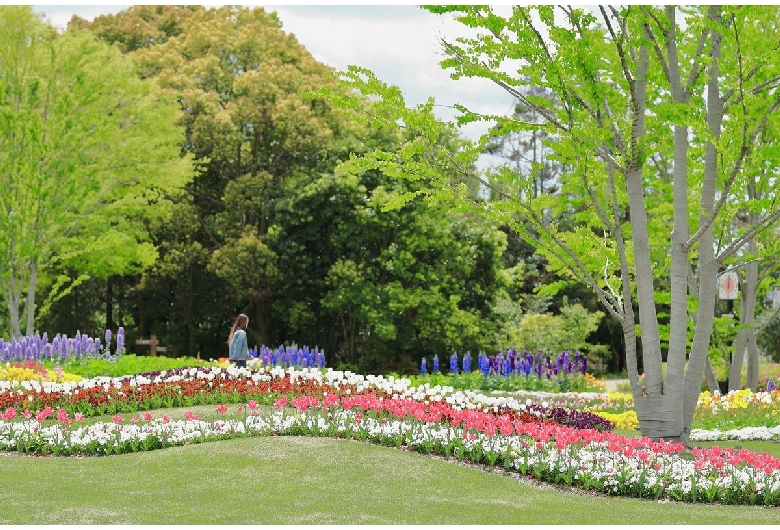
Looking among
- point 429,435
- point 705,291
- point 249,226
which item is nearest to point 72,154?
point 249,226

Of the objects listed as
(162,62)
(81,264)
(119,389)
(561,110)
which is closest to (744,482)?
(561,110)

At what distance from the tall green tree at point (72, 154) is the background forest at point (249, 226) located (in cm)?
7

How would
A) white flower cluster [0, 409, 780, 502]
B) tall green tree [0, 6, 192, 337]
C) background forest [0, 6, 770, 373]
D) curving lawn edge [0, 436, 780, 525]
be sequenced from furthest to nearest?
background forest [0, 6, 770, 373] → tall green tree [0, 6, 192, 337] → white flower cluster [0, 409, 780, 502] → curving lawn edge [0, 436, 780, 525]

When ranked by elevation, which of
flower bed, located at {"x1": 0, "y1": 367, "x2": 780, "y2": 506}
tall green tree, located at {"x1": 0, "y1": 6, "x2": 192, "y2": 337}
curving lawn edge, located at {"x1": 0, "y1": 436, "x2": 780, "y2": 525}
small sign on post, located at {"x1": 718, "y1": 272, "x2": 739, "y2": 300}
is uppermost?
tall green tree, located at {"x1": 0, "y1": 6, "x2": 192, "y2": 337}

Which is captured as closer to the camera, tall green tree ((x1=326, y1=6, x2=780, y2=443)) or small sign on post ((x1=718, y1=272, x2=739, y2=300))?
tall green tree ((x1=326, y1=6, x2=780, y2=443))

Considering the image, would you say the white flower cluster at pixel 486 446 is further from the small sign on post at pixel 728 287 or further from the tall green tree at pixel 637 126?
the small sign on post at pixel 728 287

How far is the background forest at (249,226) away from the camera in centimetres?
2245

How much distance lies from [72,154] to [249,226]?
651cm

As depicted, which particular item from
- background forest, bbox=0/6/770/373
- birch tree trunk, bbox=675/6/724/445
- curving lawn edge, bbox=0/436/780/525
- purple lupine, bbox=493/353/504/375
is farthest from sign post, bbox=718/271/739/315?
curving lawn edge, bbox=0/436/780/525

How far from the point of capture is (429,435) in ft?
28.3

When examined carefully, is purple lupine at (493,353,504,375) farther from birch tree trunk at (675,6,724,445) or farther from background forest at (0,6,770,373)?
birch tree trunk at (675,6,724,445)

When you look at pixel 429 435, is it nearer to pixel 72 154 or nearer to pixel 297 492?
pixel 297 492

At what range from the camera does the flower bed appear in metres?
7.48

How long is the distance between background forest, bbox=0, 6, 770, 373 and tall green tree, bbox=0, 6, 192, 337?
69 mm
